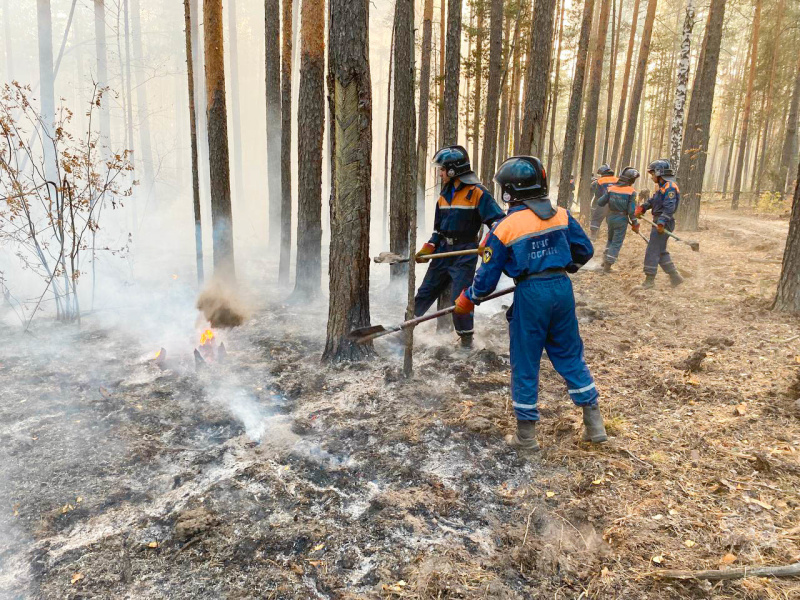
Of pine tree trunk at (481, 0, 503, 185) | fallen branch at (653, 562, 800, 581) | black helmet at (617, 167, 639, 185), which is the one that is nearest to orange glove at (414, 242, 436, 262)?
fallen branch at (653, 562, 800, 581)

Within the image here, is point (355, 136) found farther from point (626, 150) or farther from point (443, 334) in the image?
point (626, 150)

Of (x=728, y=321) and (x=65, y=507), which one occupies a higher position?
(x=728, y=321)

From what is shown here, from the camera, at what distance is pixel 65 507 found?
3201 millimetres

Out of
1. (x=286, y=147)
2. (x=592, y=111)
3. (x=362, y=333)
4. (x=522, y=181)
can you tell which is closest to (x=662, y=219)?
(x=522, y=181)

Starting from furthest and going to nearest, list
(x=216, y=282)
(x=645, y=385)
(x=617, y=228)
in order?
1. (x=617, y=228)
2. (x=216, y=282)
3. (x=645, y=385)

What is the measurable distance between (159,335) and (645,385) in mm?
6216

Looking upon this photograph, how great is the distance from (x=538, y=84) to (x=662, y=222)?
3219 mm

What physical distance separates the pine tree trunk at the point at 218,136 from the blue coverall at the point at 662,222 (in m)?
7.55

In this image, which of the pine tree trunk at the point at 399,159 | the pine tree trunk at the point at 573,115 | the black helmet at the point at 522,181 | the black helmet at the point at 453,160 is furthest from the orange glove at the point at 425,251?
the pine tree trunk at the point at 573,115

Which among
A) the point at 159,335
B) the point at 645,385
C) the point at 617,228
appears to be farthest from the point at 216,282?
the point at 617,228

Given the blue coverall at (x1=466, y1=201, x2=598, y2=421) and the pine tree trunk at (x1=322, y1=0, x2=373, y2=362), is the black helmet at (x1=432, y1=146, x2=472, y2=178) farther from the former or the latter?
the blue coverall at (x1=466, y1=201, x2=598, y2=421)

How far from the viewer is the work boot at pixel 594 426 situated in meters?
3.72

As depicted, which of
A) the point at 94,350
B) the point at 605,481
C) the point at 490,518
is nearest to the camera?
the point at 490,518

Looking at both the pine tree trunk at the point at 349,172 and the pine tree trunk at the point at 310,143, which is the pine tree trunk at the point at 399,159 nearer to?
the pine tree trunk at the point at 310,143
